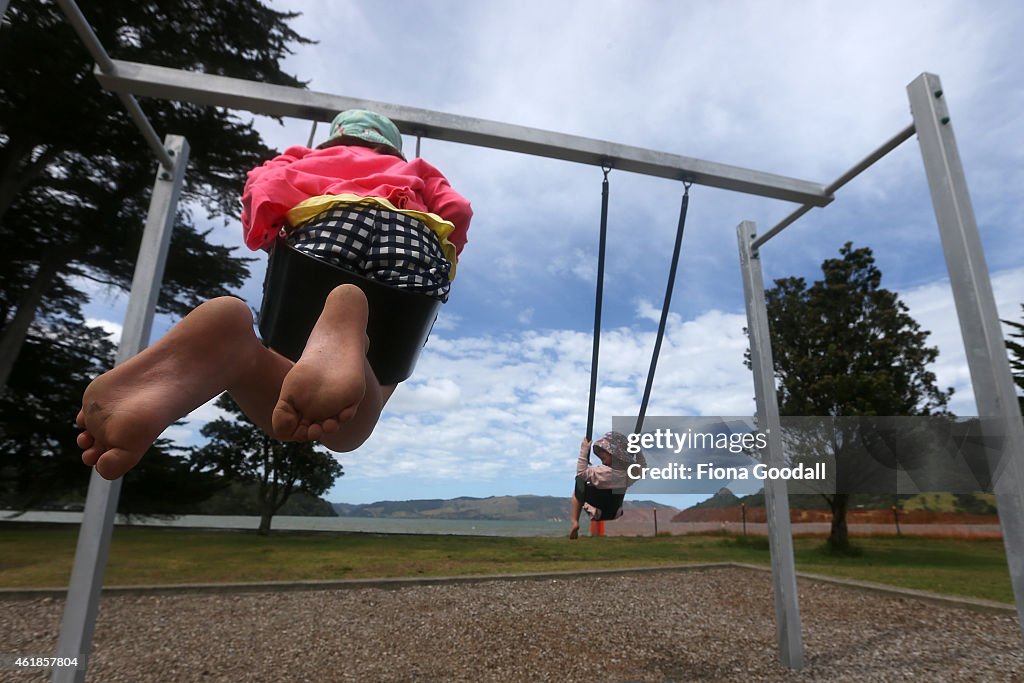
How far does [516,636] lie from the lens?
14.5ft

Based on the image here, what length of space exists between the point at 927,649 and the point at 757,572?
3.08 m

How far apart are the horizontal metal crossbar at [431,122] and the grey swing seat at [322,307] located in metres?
1.64

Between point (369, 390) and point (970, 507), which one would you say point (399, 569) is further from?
point (970, 507)

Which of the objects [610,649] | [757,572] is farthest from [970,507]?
[610,649]

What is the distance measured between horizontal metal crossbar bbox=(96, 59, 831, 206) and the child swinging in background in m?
1.55

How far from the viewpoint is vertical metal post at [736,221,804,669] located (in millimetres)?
3631

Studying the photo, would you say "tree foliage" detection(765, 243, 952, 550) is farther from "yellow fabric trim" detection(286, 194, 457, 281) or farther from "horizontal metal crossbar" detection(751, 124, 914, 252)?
"yellow fabric trim" detection(286, 194, 457, 281)

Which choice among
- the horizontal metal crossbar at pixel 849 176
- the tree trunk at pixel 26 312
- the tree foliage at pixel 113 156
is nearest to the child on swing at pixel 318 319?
the horizontal metal crossbar at pixel 849 176

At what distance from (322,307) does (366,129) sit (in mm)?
620

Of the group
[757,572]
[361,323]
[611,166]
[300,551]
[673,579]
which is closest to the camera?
[361,323]

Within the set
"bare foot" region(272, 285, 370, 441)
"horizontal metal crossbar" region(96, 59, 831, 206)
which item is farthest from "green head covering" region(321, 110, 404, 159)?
"horizontal metal crossbar" region(96, 59, 831, 206)

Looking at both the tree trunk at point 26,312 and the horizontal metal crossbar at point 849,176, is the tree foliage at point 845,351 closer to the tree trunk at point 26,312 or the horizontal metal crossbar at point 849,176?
the horizontal metal crossbar at point 849,176

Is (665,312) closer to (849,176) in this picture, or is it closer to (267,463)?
(849,176)

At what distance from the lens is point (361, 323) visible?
1.06 metres
